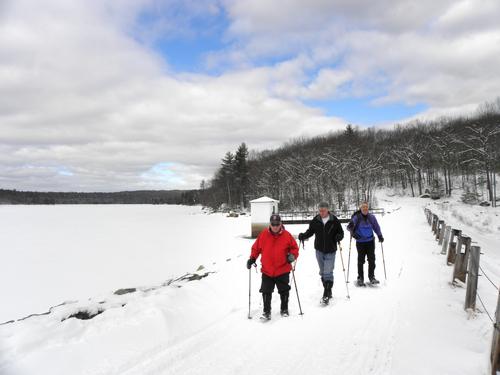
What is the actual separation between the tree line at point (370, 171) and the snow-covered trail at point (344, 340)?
45.8 metres

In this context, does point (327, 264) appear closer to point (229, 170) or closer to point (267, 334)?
point (267, 334)

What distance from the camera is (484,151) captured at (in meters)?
49.6

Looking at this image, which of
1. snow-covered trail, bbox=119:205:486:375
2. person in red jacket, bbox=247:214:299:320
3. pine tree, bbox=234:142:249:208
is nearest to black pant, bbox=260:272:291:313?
person in red jacket, bbox=247:214:299:320

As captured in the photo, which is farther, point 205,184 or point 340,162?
point 205,184

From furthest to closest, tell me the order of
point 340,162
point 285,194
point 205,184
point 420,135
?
1. point 205,184
2. point 420,135
3. point 285,194
4. point 340,162

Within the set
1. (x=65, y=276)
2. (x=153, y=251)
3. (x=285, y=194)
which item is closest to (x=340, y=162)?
(x=285, y=194)

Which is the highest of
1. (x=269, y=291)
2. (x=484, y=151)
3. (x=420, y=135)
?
(x=420, y=135)

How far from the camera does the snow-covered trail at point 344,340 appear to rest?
4.03 metres

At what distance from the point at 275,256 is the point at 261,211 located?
1778 cm

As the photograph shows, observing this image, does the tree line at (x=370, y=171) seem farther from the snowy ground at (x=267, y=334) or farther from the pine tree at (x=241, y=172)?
the snowy ground at (x=267, y=334)

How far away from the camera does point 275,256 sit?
5621mm

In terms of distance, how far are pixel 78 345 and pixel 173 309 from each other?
179 cm

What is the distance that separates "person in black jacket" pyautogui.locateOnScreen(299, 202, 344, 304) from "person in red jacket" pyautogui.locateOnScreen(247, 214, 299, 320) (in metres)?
0.89

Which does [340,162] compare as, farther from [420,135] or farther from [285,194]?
[420,135]
